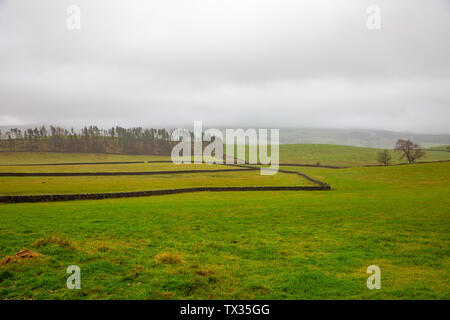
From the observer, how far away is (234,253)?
495 inches

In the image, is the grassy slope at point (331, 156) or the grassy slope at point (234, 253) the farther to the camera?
the grassy slope at point (331, 156)

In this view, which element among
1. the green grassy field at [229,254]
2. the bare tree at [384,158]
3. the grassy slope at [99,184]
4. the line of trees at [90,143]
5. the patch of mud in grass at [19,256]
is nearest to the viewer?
the green grassy field at [229,254]

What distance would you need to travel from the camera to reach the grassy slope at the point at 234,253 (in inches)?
345

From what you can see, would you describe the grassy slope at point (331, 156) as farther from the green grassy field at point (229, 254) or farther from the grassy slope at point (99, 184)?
the green grassy field at point (229, 254)

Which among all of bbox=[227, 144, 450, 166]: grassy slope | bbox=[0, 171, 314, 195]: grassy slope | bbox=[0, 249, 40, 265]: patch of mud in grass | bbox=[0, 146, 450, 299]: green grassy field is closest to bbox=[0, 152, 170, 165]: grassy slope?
bbox=[0, 171, 314, 195]: grassy slope

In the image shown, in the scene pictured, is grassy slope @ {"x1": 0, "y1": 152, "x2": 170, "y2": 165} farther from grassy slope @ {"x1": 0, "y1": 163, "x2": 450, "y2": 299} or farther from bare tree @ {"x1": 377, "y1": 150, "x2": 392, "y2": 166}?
bare tree @ {"x1": 377, "y1": 150, "x2": 392, "y2": 166}

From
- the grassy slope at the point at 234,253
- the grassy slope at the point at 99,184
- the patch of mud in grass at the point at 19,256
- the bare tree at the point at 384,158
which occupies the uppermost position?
the bare tree at the point at 384,158

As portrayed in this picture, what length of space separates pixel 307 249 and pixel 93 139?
7472 inches

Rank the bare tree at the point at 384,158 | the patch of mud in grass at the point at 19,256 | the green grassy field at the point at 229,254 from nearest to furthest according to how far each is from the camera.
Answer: the green grassy field at the point at 229,254
the patch of mud in grass at the point at 19,256
the bare tree at the point at 384,158

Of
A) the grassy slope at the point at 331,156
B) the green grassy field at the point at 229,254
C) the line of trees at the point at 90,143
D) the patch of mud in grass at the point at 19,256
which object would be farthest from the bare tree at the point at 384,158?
the line of trees at the point at 90,143

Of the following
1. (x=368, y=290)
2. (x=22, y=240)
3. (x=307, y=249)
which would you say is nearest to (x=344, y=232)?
(x=307, y=249)

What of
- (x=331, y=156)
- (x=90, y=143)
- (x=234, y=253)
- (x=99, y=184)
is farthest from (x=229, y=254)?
(x=90, y=143)

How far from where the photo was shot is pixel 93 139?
17775 centimetres

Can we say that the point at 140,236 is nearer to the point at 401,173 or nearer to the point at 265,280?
the point at 265,280
